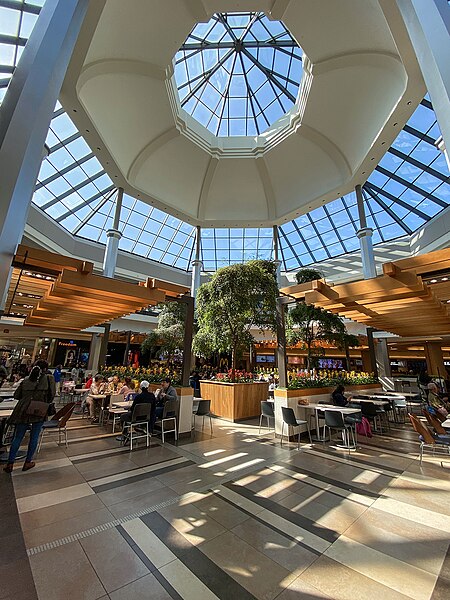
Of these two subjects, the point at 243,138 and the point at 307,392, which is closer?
the point at 307,392

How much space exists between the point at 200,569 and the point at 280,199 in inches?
664

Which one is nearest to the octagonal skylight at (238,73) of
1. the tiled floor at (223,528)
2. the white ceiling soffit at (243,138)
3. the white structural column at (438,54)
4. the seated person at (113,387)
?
the white ceiling soffit at (243,138)

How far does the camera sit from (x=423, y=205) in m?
12.7

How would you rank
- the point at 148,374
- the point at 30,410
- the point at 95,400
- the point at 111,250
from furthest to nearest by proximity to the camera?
the point at 111,250
the point at 148,374
the point at 95,400
the point at 30,410

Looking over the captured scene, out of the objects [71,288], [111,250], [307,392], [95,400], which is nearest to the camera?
[71,288]

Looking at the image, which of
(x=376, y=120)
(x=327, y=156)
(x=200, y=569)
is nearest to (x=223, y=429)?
(x=200, y=569)

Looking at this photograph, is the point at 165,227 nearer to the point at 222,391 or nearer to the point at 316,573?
the point at 222,391

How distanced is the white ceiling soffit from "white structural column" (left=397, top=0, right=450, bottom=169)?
4.54 metres

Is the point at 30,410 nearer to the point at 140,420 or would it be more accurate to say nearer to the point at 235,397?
the point at 140,420

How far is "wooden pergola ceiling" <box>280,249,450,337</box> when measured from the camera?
4.47m

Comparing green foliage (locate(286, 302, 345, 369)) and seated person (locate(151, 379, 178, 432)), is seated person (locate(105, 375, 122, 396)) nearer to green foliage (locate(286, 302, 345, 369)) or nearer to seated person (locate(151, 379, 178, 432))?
seated person (locate(151, 379, 178, 432))

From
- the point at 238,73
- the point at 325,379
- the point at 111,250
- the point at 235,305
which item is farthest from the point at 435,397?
the point at 238,73

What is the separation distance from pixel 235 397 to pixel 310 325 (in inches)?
181

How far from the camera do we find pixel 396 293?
5.10 metres
